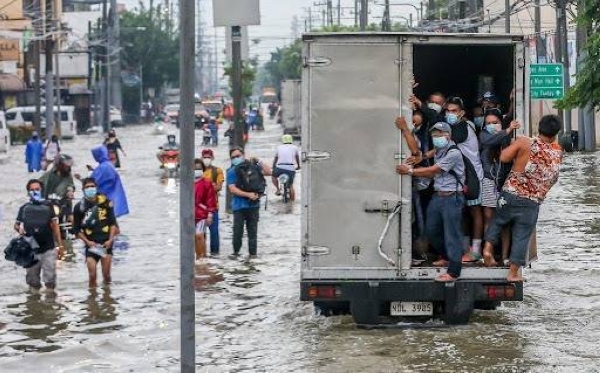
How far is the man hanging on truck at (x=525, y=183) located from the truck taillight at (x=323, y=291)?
1.67m

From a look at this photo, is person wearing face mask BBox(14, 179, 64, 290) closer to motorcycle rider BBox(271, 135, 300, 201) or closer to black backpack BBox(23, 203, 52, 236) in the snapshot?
black backpack BBox(23, 203, 52, 236)

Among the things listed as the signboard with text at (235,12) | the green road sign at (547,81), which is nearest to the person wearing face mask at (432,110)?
the signboard with text at (235,12)

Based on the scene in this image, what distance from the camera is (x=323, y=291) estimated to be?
1399 centimetres

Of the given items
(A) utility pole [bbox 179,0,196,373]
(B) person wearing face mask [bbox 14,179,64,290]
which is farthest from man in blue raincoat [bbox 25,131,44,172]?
(A) utility pole [bbox 179,0,196,373]

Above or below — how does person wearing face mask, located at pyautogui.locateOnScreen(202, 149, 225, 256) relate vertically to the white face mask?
below

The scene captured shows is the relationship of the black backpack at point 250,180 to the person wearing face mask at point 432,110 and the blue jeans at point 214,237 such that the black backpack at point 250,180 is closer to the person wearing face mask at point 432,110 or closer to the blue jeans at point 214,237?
the blue jeans at point 214,237

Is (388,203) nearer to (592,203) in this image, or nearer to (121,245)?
(121,245)

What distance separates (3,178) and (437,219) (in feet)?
106

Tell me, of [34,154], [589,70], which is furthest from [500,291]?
[34,154]

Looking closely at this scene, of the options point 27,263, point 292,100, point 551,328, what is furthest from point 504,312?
point 292,100

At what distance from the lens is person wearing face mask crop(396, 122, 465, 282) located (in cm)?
1391

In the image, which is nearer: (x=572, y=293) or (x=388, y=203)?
(x=388, y=203)

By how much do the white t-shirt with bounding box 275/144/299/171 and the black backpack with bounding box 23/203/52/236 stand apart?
529 inches

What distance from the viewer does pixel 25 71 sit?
302ft
